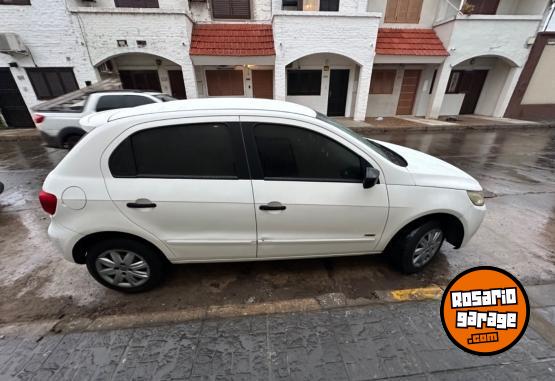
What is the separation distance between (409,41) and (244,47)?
7.98 metres

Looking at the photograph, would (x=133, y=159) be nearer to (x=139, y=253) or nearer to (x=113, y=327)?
(x=139, y=253)

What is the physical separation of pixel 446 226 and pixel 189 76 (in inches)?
438

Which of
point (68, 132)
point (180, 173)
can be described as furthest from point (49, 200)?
point (68, 132)

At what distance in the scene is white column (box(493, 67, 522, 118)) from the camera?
12.2 m

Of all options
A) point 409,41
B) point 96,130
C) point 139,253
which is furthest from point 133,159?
point 409,41

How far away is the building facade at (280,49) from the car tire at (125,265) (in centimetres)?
1024

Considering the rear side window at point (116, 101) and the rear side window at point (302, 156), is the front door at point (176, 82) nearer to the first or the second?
the rear side window at point (116, 101)

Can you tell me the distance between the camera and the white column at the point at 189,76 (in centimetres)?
1023

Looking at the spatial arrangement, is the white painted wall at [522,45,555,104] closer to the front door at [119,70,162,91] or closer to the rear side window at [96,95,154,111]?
the rear side window at [96,95,154,111]

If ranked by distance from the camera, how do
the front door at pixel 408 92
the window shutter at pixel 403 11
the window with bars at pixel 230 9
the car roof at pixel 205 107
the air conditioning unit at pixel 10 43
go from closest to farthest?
1. the car roof at pixel 205 107
2. the air conditioning unit at pixel 10 43
3. the window with bars at pixel 230 9
4. the window shutter at pixel 403 11
5. the front door at pixel 408 92

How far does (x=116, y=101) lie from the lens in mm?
6156

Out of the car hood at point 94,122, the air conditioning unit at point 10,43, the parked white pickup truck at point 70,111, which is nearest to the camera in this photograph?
the car hood at point 94,122

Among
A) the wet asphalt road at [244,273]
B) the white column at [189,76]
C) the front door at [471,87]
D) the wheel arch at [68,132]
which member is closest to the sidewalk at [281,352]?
the wet asphalt road at [244,273]

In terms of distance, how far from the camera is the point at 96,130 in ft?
6.42
